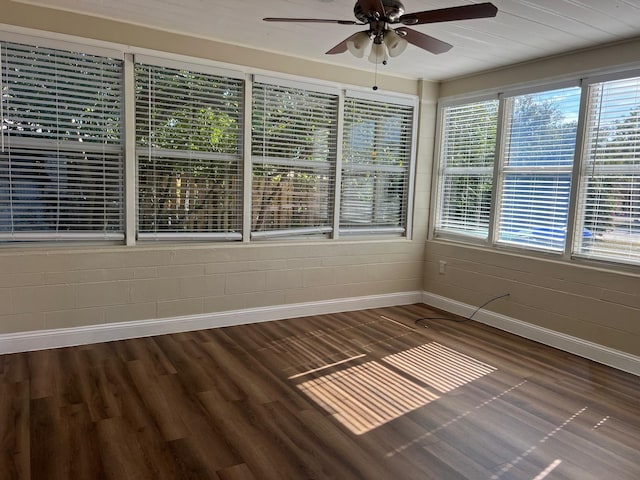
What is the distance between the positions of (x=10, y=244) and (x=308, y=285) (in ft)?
8.49

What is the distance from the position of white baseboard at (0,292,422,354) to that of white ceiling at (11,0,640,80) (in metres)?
2.45

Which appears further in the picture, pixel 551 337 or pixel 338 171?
pixel 338 171

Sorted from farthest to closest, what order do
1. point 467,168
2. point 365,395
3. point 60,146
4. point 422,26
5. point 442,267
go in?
point 442,267
point 467,168
point 60,146
point 422,26
point 365,395

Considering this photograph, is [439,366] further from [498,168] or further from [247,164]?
[247,164]

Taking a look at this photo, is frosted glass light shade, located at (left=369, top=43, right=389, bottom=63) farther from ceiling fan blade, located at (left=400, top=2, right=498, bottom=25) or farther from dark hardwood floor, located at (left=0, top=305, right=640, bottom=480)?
dark hardwood floor, located at (left=0, top=305, right=640, bottom=480)

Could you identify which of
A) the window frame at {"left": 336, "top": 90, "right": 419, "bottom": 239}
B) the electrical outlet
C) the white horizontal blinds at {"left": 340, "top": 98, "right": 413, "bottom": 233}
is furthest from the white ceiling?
the electrical outlet

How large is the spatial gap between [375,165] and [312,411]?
2.98 m

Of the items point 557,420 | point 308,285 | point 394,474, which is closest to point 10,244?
point 308,285

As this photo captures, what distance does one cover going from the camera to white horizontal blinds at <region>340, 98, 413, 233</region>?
190 inches

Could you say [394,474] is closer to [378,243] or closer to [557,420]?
[557,420]

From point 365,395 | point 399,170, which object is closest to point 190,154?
point 399,170

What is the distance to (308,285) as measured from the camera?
15.4 feet

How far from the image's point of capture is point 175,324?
4.04 meters

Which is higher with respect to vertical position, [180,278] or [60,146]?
[60,146]
